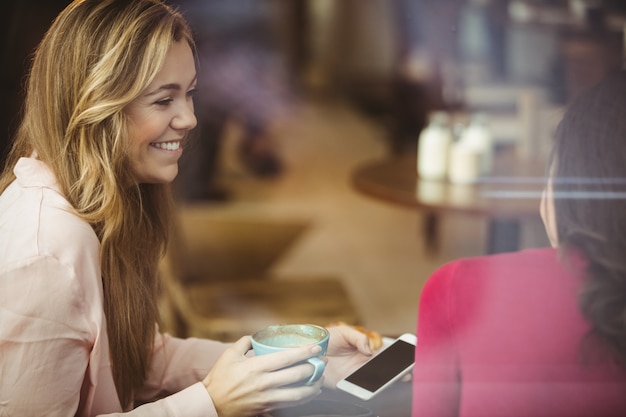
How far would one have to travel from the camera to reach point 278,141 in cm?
603

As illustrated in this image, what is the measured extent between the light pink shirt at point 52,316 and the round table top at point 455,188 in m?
0.94

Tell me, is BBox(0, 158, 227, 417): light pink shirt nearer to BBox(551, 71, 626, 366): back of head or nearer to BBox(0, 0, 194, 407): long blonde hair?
BBox(0, 0, 194, 407): long blonde hair

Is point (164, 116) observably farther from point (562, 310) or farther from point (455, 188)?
point (455, 188)

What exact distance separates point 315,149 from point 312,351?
17.9ft

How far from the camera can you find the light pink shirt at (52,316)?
2.64ft

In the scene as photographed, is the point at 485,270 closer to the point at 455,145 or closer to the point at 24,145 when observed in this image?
the point at 24,145

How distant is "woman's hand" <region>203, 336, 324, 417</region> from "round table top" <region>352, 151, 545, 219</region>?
0.88 metres

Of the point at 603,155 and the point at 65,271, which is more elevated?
the point at 603,155

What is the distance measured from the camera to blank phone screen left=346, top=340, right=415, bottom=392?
882mm

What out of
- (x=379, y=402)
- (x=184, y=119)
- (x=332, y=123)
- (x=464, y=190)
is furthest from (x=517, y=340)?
(x=332, y=123)

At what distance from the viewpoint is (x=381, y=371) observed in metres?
0.90

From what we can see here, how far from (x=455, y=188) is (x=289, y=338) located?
1.26 m

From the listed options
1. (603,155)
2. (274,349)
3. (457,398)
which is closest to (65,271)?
(274,349)

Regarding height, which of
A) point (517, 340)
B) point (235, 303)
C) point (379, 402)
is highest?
point (517, 340)
